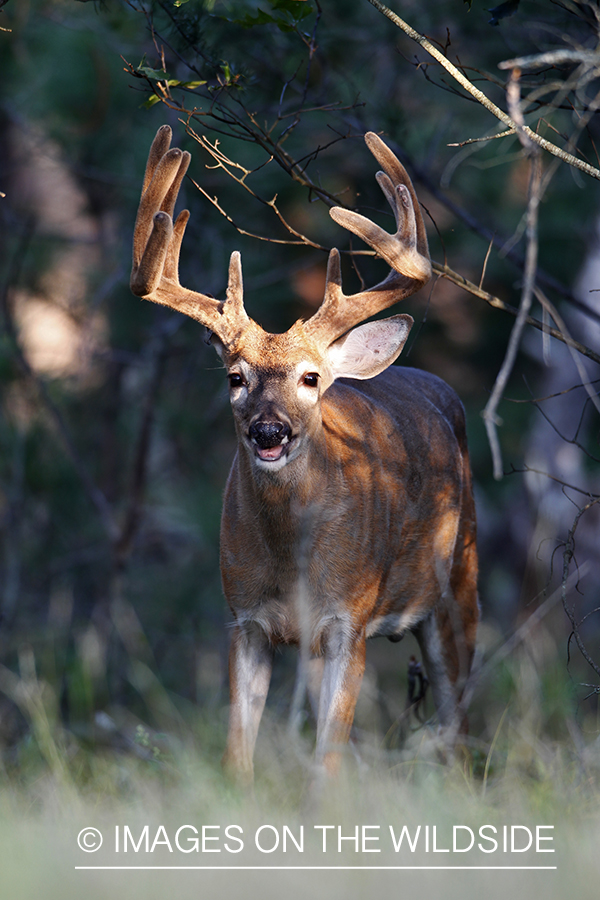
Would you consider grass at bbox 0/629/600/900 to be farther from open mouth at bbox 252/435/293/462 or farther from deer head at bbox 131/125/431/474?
deer head at bbox 131/125/431/474

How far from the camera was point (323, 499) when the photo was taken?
425 cm

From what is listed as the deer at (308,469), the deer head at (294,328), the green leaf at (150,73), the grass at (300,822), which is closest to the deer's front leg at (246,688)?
the deer at (308,469)

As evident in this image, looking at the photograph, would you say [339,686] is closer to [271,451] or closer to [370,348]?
[271,451]

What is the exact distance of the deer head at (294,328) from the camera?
4.04 meters

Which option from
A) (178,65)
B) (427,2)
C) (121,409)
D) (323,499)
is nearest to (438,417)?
(323,499)

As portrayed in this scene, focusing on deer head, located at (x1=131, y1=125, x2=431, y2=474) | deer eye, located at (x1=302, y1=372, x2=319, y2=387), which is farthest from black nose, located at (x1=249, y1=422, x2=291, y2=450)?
deer eye, located at (x1=302, y1=372, x2=319, y2=387)

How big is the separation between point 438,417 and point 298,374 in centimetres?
134

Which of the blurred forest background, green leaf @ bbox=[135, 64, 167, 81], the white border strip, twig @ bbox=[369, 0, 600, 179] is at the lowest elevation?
the white border strip

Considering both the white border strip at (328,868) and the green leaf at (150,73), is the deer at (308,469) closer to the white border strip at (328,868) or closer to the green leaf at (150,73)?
the green leaf at (150,73)

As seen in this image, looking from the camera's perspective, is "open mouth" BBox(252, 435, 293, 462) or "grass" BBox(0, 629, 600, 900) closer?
"grass" BBox(0, 629, 600, 900)

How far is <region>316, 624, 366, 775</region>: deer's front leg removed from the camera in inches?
158

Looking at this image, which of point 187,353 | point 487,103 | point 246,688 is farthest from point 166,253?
point 187,353

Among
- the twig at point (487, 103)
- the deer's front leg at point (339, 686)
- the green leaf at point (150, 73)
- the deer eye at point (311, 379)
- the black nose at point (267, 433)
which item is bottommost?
the deer's front leg at point (339, 686)

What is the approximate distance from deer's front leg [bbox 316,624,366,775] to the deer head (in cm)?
77
